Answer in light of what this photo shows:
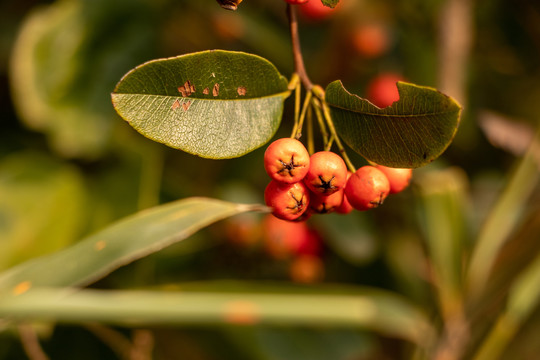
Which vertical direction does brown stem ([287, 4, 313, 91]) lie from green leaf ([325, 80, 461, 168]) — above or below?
above

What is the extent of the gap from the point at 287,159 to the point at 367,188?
9cm

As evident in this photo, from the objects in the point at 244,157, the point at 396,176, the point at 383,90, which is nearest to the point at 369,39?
the point at 383,90

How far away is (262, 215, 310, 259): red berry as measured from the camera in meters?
1.20

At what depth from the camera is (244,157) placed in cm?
129

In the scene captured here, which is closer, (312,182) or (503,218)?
(312,182)

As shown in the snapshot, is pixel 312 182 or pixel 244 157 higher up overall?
pixel 312 182

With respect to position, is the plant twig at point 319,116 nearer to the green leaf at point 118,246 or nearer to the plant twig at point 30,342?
the green leaf at point 118,246

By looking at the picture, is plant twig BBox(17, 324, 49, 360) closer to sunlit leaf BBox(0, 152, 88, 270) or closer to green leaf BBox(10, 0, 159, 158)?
sunlit leaf BBox(0, 152, 88, 270)

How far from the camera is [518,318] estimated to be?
1.08m

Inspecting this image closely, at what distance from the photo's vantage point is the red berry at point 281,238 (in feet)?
3.95

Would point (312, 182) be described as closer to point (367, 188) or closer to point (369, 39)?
point (367, 188)

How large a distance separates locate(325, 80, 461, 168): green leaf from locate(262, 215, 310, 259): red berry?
29.6 inches

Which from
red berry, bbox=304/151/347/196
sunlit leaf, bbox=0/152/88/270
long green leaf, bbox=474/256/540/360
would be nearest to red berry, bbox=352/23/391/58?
long green leaf, bbox=474/256/540/360

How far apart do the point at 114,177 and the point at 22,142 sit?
0.25m
